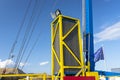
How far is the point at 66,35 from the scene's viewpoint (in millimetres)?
12555

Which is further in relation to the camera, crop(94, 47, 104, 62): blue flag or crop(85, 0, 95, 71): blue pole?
crop(94, 47, 104, 62): blue flag

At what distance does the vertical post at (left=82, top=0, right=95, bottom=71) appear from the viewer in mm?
13080

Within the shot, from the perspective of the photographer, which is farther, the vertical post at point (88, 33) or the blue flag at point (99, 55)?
the blue flag at point (99, 55)

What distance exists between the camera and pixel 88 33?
13.5 meters

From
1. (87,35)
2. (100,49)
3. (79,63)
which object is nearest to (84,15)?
(87,35)

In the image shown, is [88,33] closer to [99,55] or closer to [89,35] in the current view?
[89,35]

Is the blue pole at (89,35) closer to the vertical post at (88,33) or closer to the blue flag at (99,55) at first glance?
the vertical post at (88,33)

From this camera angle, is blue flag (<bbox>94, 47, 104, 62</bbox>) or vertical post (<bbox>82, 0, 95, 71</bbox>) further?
blue flag (<bbox>94, 47, 104, 62</bbox>)

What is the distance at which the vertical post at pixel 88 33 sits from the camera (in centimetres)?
1308

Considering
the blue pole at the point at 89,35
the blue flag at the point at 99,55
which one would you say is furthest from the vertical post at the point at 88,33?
the blue flag at the point at 99,55

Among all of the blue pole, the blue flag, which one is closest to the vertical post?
the blue pole

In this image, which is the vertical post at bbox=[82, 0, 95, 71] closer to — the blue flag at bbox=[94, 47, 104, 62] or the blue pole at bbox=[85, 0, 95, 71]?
Answer: the blue pole at bbox=[85, 0, 95, 71]

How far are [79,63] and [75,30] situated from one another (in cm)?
189

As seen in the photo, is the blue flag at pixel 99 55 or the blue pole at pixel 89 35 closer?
the blue pole at pixel 89 35
